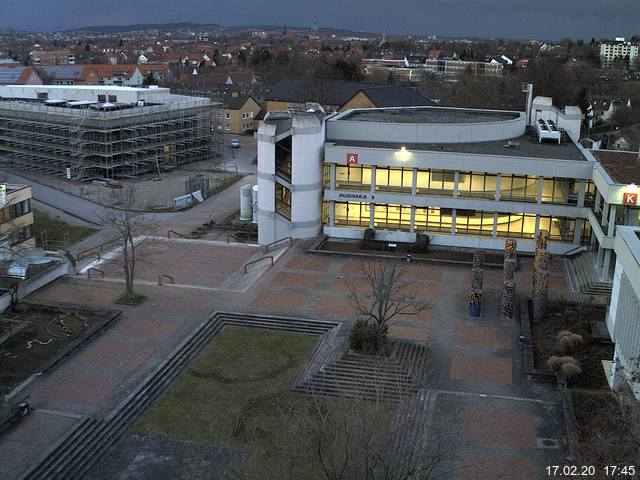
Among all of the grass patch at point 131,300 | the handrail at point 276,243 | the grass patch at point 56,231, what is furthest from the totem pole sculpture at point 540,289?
the grass patch at point 56,231

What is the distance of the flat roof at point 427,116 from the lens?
50.0 meters

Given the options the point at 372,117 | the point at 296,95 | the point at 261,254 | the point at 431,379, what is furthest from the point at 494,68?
the point at 431,379

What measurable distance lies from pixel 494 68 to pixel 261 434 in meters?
166

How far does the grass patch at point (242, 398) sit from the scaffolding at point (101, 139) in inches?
1526

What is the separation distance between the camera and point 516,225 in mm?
42312

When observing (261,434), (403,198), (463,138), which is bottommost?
(261,434)

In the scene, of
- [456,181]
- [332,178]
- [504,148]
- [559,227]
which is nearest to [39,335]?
[332,178]

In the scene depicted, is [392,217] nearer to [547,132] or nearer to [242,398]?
[547,132]

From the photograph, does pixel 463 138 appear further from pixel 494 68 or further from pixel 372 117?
pixel 494 68

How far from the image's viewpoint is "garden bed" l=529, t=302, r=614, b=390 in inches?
1056

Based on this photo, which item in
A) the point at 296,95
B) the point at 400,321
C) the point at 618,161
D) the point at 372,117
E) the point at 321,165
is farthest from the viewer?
the point at 296,95

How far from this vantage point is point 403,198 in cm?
4297

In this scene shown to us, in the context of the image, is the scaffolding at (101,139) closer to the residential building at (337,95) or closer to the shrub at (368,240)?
the residential building at (337,95)

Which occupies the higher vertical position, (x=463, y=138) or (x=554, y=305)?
(x=463, y=138)
